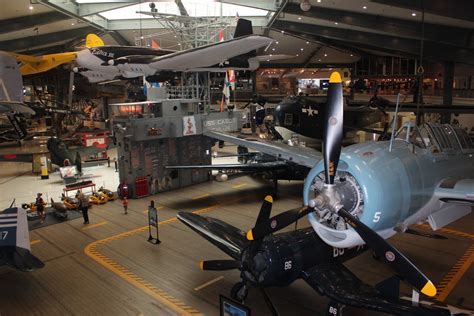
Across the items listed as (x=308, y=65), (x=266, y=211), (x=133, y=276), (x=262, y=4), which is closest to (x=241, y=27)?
(x=262, y=4)

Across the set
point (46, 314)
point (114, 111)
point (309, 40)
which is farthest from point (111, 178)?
point (309, 40)

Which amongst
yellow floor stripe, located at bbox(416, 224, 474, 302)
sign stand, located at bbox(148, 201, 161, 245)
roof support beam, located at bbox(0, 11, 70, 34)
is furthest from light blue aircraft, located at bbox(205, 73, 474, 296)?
roof support beam, located at bbox(0, 11, 70, 34)

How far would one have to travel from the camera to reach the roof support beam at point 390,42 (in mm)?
23188

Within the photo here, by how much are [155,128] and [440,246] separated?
11880 mm

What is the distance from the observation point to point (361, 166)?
19.3 feet

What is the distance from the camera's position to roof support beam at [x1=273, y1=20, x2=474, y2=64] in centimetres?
2319

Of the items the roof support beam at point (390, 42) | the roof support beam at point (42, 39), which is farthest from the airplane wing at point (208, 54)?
the roof support beam at point (390, 42)

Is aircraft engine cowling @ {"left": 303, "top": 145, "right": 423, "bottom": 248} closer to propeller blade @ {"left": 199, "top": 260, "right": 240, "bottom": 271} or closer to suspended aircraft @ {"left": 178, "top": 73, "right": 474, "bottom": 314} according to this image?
suspended aircraft @ {"left": 178, "top": 73, "right": 474, "bottom": 314}

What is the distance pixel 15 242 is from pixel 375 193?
312 inches

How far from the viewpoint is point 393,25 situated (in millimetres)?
21031

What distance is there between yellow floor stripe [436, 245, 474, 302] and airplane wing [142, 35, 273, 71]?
8.32 metres

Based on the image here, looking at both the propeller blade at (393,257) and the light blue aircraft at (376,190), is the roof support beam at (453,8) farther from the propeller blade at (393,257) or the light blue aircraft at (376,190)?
the propeller blade at (393,257)

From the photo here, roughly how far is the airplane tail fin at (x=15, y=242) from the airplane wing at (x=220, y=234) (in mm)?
3535

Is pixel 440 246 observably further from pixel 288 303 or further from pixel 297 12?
pixel 297 12
